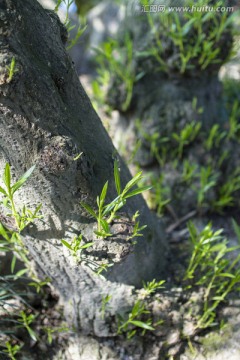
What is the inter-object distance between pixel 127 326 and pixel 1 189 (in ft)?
1.97

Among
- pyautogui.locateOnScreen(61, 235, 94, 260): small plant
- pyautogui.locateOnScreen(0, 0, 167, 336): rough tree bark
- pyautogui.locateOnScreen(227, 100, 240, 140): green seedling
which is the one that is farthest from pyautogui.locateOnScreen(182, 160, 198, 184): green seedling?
pyautogui.locateOnScreen(61, 235, 94, 260): small plant

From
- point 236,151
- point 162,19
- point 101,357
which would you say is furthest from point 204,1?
point 101,357

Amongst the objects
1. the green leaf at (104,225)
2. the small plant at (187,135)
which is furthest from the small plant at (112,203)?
the small plant at (187,135)

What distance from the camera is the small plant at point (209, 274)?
97cm

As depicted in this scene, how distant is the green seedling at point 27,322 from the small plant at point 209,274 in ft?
1.68

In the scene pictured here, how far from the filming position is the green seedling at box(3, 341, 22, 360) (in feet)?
3.02

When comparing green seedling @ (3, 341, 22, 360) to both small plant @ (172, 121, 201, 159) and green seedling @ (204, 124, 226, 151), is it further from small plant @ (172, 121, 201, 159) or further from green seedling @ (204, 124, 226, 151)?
green seedling @ (204, 124, 226, 151)

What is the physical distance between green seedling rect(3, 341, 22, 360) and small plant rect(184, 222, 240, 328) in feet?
1.85

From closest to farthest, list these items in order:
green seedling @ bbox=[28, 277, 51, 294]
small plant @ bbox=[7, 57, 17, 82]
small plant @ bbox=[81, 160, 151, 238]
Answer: small plant @ bbox=[7, 57, 17, 82] → small plant @ bbox=[81, 160, 151, 238] → green seedling @ bbox=[28, 277, 51, 294]

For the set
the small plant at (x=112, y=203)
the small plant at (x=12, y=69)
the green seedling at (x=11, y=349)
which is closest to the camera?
the small plant at (x=12, y=69)

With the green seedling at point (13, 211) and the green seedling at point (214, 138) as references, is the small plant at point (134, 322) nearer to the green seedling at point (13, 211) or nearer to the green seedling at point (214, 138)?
the green seedling at point (13, 211)

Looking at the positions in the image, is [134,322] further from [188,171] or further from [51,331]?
[188,171]

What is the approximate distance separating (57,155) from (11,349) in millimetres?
651

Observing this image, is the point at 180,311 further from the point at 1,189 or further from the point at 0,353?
the point at 1,189
